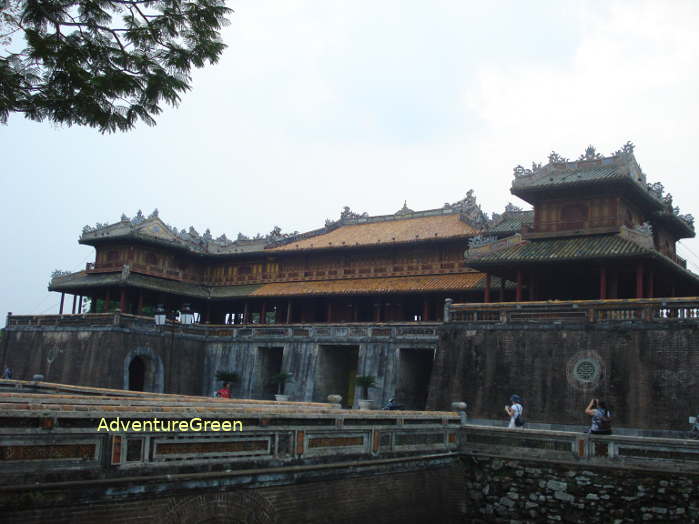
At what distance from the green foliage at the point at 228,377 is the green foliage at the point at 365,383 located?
24.2 feet

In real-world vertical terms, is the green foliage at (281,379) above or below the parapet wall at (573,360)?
below

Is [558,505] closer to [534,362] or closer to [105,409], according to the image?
[534,362]

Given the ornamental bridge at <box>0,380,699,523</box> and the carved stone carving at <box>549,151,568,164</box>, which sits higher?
the carved stone carving at <box>549,151,568,164</box>

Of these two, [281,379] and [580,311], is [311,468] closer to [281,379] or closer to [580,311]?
[580,311]

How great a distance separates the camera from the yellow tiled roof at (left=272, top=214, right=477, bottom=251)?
36.5 m

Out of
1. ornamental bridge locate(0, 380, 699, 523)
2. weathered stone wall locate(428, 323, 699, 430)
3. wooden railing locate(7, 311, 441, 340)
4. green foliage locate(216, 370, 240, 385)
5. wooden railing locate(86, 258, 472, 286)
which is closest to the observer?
ornamental bridge locate(0, 380, 699, 523)

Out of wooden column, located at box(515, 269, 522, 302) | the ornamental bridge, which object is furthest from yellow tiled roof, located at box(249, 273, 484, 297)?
the ornamental bridge

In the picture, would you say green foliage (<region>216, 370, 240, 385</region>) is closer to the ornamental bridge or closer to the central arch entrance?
→ the central arch entrance

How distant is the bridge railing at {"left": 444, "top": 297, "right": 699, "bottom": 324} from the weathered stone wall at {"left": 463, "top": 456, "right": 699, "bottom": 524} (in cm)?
866

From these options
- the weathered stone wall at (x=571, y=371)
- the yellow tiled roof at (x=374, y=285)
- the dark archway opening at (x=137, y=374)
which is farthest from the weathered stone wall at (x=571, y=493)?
the dark archway opening at (x=137, y=374)

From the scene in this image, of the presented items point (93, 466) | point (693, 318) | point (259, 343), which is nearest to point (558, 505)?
point (693, 318)

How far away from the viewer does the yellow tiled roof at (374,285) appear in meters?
33.4

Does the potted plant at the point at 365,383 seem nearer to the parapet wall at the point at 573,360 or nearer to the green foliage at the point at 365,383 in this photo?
the green foliage at the point at 365,383

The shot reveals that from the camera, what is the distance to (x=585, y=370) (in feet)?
76.9
